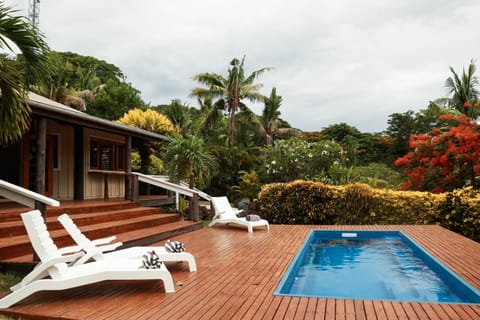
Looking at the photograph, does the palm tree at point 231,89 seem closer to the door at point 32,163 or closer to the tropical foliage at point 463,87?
the tropical foliage at point 463,87

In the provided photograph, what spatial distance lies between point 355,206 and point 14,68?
10.3m

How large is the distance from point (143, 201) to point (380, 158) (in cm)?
2121

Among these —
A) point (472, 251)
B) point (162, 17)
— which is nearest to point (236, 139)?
point (162, 17)

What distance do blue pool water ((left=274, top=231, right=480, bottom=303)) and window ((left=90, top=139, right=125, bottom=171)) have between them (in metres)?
7.46

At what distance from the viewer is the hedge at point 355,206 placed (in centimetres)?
1229

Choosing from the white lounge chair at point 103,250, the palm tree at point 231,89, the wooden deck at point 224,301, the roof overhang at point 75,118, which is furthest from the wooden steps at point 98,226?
the palm tree at point 231,89

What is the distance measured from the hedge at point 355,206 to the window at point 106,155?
16.7 ft

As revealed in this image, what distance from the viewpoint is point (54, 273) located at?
4805 millimetres

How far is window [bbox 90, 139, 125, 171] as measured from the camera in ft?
44.9

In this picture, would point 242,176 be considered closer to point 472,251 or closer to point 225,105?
point 225,105

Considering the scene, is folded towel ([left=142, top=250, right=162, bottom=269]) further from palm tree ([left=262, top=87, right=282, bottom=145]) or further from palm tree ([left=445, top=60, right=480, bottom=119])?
palm tree ([left=262, top=87, right=282, bottom=145])

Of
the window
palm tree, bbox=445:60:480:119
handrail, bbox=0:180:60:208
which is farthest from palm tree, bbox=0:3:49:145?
palm tree, bbox=445:60:480:119

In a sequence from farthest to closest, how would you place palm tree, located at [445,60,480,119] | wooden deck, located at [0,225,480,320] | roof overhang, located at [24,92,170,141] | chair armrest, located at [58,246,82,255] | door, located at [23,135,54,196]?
palm tree, located at [445,60,480,119] → door, located at [23,135,54,196] → roof overhang, located at [24,92,170,141] → chair armrest, located at [58,246,82,255] → wooden deck, located at [0,225,480,320]

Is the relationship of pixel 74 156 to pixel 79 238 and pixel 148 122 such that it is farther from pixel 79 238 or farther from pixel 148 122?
pixel 148 122
